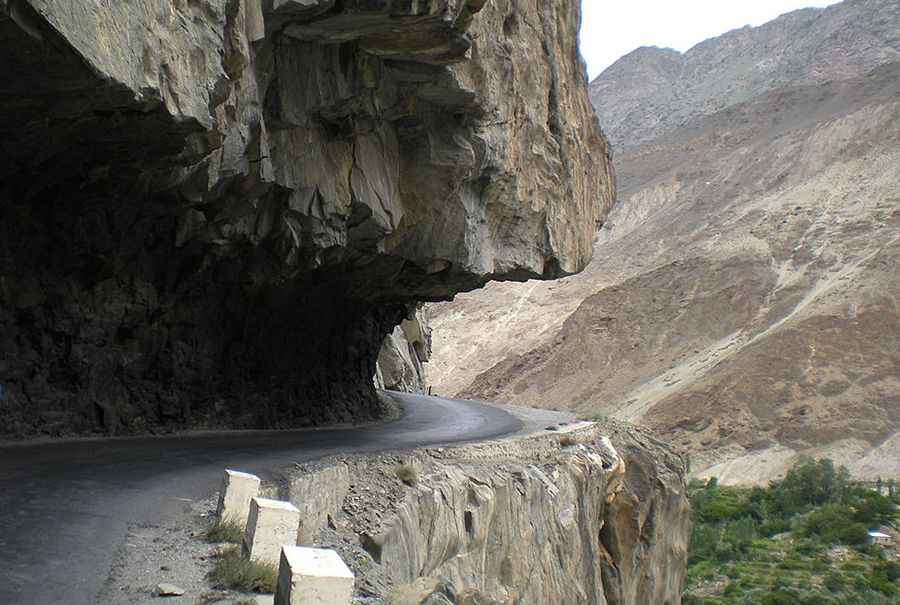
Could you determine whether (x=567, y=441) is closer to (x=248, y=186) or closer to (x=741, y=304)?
(x=248, y=186)

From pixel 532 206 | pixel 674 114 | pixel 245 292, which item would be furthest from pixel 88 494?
pixel 674 114

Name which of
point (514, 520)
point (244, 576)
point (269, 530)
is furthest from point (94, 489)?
point (514, 520)

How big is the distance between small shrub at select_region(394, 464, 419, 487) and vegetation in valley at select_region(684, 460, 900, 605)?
31616 mm

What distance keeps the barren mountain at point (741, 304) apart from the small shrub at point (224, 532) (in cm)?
5301

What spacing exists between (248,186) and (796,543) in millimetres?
44153

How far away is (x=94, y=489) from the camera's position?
32.6 ft

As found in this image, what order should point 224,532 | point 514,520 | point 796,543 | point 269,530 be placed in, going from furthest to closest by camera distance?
1. point 796,543
2. point 514,520
3. point 224,532
4. point 269,530

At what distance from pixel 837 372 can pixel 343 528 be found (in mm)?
56363

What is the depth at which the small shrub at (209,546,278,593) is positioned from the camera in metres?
6.77

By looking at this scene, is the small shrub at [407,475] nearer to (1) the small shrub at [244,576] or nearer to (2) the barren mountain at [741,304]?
(1) the small shrub at [244,576]

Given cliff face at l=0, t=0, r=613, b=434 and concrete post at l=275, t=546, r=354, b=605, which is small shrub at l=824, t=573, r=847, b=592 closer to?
cliff face at l=0, t=0, r=613, b=434

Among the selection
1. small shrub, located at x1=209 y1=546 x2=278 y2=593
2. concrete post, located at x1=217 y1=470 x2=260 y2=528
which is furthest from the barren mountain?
small shrub, located at x1=209 y1=546 x2=278 y2=593

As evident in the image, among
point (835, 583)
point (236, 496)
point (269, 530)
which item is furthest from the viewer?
point (835, 583)

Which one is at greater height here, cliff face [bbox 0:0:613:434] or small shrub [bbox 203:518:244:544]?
cliff face [bbox 0:0:613:434]
